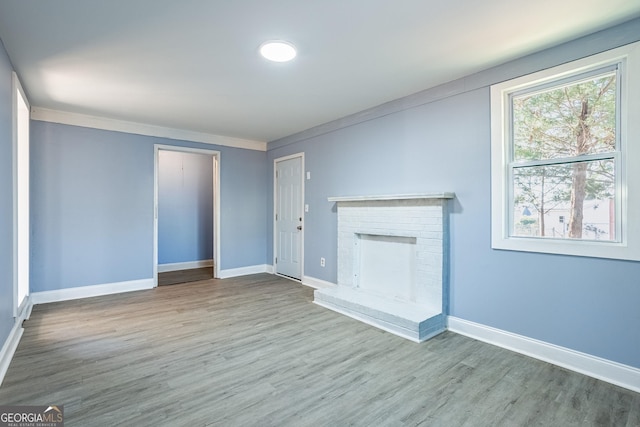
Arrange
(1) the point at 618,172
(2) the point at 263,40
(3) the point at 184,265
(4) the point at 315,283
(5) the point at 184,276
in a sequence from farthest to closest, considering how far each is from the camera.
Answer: (3) the point at 184,265, (5) the point at 184,276, (4) the point at 315,283, (2) the point at 263,40, (1) the point at 618,172

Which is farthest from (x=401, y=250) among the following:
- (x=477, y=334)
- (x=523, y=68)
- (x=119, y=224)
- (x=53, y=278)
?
(x=53, y=278)

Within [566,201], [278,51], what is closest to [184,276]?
[278,51]

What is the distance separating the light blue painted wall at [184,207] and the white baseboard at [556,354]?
5.23 m

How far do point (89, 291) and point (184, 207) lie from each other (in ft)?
8.23

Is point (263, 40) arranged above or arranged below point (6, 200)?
above

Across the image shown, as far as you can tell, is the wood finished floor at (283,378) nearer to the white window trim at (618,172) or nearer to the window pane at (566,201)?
the white window trim at (618,172)

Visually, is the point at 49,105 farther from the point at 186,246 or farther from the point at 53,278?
the point at 186,246

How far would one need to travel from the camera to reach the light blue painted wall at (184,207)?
6090 mm

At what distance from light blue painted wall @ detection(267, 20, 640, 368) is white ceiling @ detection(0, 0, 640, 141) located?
0.15 m

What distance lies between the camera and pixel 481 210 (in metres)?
2.82

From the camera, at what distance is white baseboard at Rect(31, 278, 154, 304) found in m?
3.87

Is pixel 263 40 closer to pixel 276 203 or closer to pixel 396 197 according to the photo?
pixel 396 197

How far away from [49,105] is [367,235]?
422 cm

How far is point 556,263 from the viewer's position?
238 cm
